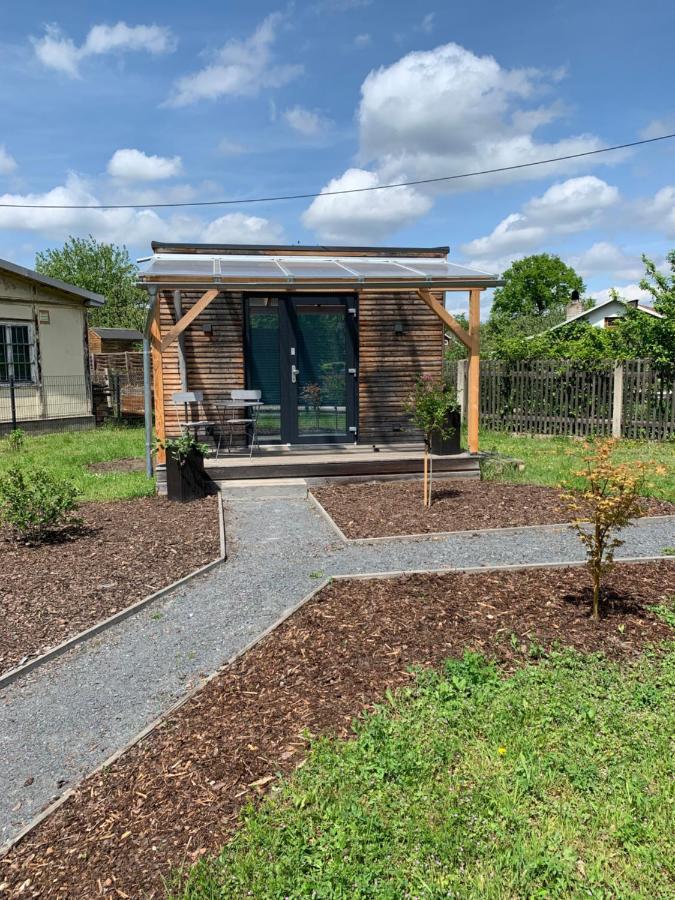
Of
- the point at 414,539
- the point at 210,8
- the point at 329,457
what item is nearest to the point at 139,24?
the point at 210,8

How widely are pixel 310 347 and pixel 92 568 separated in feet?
20.4

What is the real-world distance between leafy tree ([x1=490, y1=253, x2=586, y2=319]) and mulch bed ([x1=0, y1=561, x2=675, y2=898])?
68755mm

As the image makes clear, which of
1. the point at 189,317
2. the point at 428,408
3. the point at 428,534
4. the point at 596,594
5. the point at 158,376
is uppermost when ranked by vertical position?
the point at 189,317

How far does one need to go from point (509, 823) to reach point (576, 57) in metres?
14.6

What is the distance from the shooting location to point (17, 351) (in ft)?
52.2

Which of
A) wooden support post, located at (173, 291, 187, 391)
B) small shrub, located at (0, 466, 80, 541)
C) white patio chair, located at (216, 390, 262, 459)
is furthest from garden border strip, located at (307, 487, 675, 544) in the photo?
wooden support post, located at (173, 291, 187, 391)

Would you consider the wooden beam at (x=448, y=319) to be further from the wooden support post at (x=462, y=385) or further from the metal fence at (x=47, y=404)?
the metal fence at (x=47, y=404)

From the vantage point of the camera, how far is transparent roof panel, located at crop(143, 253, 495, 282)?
820 cm

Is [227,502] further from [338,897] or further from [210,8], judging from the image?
[210,8]

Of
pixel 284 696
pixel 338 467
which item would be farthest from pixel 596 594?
pixel 338 467

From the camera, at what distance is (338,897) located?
1.99 m

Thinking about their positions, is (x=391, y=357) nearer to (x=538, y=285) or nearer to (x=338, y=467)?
(x=338, y=467)

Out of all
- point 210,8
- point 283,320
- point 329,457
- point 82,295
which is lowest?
point 329,457

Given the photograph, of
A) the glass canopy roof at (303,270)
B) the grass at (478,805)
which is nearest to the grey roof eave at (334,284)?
the glass canopy roof at (303,270)
